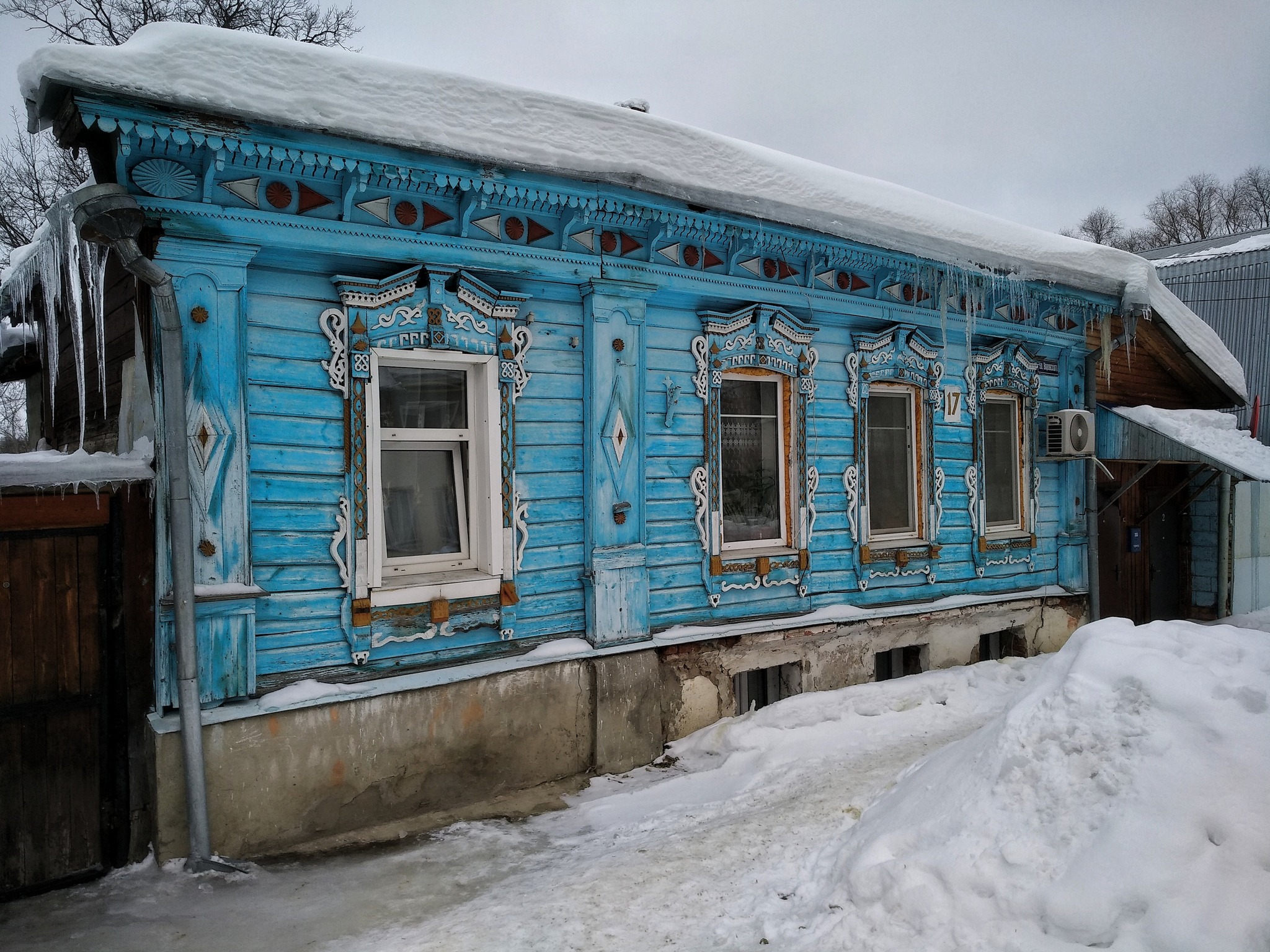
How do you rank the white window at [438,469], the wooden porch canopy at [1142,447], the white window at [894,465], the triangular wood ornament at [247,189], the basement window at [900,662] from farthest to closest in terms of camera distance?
1. the wooden porch canopy at [1142,447]
2. the basement window at [900,662]
3. the white window at [894,465]
4. the white window at [438,469]
5. the triangular wood ornament at [247,189]

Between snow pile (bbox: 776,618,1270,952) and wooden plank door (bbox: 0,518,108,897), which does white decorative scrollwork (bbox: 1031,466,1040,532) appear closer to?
snow pile (bbox: 776,618,1270,952)

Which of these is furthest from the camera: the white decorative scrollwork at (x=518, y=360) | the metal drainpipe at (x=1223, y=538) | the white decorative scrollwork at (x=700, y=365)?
the metal drainpipe at (x=1223, y=538)

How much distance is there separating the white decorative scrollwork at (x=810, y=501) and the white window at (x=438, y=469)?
256 centimetres

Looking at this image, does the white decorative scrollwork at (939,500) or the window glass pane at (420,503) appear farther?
the white decorative scrollwork at (939,500)

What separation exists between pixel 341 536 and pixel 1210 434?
861 cm

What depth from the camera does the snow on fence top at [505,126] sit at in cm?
351

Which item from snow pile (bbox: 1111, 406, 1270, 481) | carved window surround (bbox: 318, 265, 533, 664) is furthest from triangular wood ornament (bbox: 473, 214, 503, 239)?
snow pile (bbox: 1111, 406, 1270, 481)

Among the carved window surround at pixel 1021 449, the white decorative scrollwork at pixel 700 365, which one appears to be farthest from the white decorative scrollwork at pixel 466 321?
the carved window surround at pixel 1021 449

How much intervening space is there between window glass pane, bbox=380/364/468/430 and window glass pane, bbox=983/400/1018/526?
5.31m

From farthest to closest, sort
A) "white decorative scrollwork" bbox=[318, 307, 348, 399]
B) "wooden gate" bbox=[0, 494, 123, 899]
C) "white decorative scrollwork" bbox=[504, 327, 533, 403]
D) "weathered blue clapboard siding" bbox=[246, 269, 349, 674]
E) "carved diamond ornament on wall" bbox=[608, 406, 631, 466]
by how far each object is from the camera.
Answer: "carved diamond ornament on wall" bbox=[608, 406, 631, 466]
"white decorative scrollwork" bbox=[504, 327, 533, 403]
"white decorative scrollwork" bbox=[318, 307, 348, 399]
"weathered blue clapboard siding" bbox=[246, 269, 349, 674]
"wooden gate" bbox=[0, 494, 123, 899]

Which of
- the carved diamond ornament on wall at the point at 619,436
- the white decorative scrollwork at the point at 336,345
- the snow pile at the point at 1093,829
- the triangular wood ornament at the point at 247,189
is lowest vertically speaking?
the snow pile at the point at 1093,829

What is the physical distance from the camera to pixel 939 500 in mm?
7051

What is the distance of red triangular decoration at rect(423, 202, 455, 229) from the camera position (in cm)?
455

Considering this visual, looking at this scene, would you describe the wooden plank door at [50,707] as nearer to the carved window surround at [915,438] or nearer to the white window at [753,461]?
the white window at [753,461]
